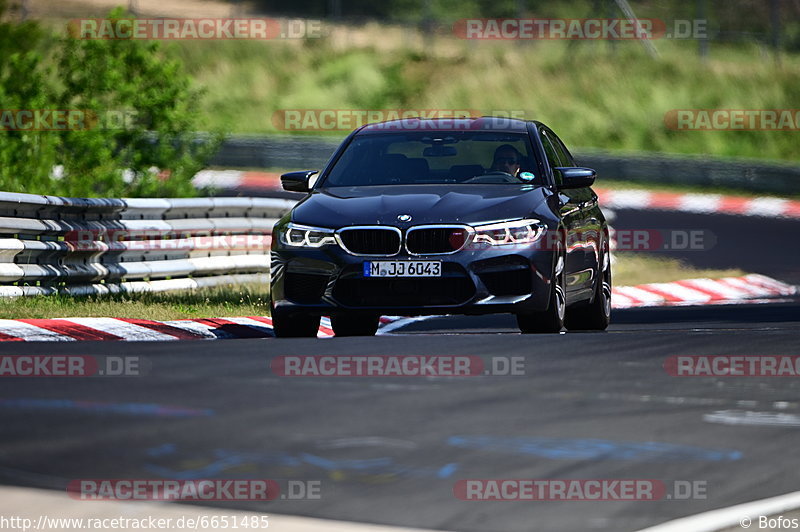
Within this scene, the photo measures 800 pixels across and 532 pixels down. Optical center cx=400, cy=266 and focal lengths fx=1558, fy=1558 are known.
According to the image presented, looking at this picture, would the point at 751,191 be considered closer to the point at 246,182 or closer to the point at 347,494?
the point at 246,182

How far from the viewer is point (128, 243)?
14.5m

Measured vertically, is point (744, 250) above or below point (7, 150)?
below

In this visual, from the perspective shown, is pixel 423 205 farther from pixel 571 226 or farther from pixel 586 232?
pixel 586 232

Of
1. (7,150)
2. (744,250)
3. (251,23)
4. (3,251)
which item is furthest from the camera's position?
(251,23)

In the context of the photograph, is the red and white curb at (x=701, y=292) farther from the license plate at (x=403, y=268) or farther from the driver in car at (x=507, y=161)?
the license plate at (x=403, y=268)

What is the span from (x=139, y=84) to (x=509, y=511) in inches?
610

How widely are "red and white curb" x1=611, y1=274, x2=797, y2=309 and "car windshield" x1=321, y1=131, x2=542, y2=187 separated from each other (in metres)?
5.74

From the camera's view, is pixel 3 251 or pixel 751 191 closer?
pixel 3 251

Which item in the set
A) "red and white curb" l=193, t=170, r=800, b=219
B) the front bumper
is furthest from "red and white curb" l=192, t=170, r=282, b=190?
the front bumper

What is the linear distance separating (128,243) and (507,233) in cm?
533

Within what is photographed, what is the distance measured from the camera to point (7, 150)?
17.8 metres

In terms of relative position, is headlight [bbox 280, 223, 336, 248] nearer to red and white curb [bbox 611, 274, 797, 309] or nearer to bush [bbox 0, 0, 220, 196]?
red and white curb [bbox 611, 274, 797, 309]

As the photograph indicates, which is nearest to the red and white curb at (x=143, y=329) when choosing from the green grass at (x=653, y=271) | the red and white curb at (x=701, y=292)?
the red and white curb at (x=701, y=292)

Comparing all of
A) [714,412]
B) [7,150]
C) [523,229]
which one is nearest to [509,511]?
[714,412]
